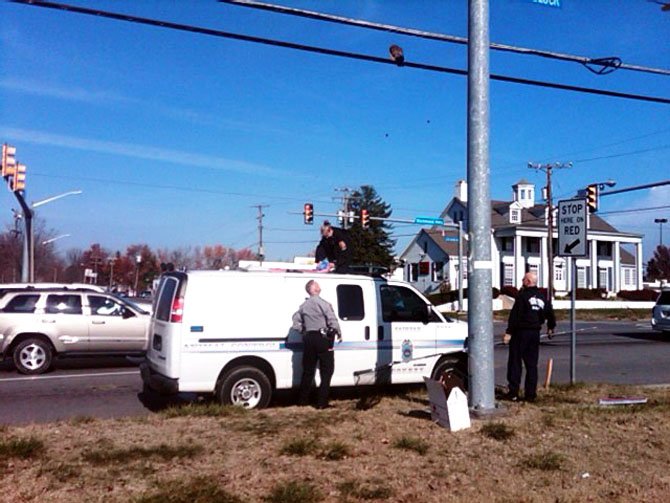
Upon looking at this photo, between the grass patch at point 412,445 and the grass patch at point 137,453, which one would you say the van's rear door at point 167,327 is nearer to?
the grass patch at point 137,453

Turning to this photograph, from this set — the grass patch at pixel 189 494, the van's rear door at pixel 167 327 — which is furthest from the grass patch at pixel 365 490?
the van's rear door at pixel 167 327

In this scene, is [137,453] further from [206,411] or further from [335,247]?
[335,247]

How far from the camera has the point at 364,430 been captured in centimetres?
772

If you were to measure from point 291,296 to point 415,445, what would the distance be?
353cm

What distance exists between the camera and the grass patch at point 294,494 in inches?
213

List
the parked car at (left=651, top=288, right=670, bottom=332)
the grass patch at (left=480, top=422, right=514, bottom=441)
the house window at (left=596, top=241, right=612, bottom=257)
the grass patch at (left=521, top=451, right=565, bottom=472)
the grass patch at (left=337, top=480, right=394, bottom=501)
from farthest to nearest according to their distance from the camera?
1. the house window at (left=596, top=241, right=612, bottom=257)
2. the parked car at (left=651, top=288, right=670, bottom=332)
3. the grass patch at (left=480, top=422, right=514, bottom=441)
4. the grass patch at (left=521, top=451, right=565, bottom=472)
5. the grass patch at (left=337, top=480, right=394, bottom=501)

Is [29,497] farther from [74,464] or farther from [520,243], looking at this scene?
[520,243]

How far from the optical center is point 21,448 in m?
6.60

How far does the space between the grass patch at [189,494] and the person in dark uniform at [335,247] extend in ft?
19.9

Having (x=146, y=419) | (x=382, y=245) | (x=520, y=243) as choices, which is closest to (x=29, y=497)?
(x=146, y=419)

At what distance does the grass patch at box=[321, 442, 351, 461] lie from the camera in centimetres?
659

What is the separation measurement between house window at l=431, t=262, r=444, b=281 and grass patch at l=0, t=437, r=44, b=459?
6450cm

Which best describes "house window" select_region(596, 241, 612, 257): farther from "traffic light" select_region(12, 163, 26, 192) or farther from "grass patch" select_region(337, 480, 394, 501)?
"grass patch" select_region(337, 480, 394, 501)

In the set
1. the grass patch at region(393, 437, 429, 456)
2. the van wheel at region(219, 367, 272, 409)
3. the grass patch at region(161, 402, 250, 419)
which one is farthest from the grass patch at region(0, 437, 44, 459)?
the grass patch at region(393, 437, 429, 456)
